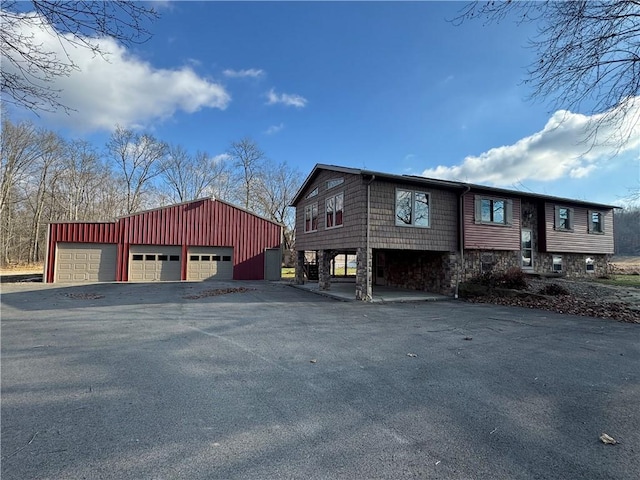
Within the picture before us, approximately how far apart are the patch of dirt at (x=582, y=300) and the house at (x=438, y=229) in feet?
6.66

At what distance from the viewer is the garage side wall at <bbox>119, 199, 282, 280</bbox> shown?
19312 mm

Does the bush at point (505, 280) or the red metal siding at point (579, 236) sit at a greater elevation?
the red metal siding at point (579, 236)

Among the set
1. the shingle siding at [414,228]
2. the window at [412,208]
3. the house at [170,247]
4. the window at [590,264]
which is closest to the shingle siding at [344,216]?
the shingle siding at [414,228]

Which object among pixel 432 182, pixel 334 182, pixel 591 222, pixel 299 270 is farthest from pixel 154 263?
pixel 591 222

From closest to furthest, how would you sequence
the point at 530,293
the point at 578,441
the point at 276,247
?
the point at 578,441 < the point at 530,293 < the point at 276,247

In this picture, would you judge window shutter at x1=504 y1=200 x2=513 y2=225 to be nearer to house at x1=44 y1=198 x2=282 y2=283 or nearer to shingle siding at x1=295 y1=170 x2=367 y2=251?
shingle siding at x1=295 y1=170 x2=367 y2=251

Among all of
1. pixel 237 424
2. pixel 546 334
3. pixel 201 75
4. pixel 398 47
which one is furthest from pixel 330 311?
pixel 201 75

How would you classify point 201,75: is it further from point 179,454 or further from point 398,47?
point 179,454

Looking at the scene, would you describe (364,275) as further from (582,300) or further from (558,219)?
(558,219)

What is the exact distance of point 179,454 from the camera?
2.38 m

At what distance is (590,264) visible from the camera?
1806cm

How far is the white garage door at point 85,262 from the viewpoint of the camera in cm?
1808

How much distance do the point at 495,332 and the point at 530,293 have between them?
5.88 meters

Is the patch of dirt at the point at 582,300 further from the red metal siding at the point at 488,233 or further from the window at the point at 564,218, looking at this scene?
the window at the point at 564,218
